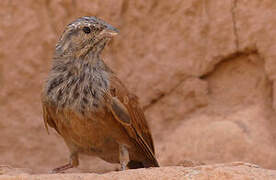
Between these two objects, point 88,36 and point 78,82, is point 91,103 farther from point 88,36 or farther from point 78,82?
point 88,36

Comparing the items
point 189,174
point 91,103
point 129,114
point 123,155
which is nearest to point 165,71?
point 129,114

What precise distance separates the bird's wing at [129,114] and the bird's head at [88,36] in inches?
14.2

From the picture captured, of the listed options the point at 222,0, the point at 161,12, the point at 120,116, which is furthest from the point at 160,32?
the point at 120,116

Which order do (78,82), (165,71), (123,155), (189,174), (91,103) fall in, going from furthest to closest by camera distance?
(165,71), (123,155), (78,82), (91,103), (189,174)

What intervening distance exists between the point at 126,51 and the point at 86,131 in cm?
198

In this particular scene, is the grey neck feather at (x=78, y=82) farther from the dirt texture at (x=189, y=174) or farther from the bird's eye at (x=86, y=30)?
the dirt texture at (x=189, y=174)

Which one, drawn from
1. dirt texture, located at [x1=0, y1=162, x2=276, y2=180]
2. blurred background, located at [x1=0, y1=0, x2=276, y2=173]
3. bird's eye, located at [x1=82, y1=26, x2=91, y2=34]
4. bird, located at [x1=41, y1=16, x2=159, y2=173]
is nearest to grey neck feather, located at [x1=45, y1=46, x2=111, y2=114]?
bird, located at [x1=41, y1=16, x2=159, y2=173]

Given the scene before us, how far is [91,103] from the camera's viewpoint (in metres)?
5.36

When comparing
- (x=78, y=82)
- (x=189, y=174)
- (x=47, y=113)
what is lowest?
(x=189, y=174)

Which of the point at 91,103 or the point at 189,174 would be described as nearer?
the point at 189,174

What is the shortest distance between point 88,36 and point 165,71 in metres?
1.66

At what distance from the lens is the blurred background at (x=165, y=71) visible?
22.5 feet

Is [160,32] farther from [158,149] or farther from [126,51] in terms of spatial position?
[158,149]

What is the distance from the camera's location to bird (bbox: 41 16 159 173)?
5406 millimetres
